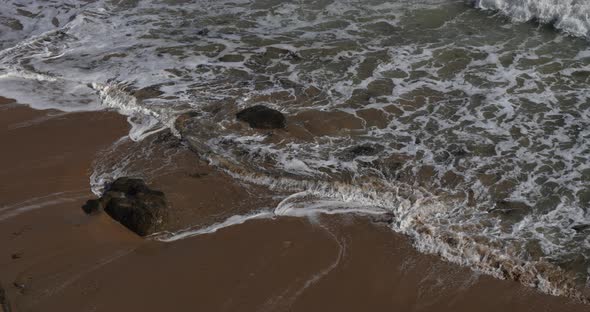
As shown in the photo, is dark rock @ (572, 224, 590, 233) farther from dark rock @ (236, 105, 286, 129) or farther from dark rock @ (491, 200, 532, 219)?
dark rock @ (236, 105, 286, 129)

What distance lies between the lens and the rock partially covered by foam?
4.57 m

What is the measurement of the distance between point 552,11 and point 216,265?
8.24m

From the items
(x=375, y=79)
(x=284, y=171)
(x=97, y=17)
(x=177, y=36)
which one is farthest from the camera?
(x=97, y=17)

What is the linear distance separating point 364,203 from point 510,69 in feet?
13.1

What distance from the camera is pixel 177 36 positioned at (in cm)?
895

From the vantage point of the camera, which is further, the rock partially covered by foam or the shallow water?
the shallow water

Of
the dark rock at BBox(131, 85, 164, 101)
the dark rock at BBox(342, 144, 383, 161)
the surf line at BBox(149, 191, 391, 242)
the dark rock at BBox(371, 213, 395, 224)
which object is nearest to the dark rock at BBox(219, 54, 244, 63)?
the dark rock at BBox(131, 85, 164, 101)

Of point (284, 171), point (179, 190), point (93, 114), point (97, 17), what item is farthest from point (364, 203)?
point (97, 17)

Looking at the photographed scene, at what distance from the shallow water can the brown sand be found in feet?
0.99

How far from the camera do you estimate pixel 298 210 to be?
16.5ft

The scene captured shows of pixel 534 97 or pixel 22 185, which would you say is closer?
pixel 22 185

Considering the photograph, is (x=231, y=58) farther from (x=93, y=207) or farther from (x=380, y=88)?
(x=93, y=207)

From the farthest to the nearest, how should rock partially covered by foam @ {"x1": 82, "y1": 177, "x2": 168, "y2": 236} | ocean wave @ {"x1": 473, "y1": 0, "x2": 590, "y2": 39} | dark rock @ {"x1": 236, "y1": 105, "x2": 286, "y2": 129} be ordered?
ocean wave @ {"x1": 473, "y1": 0, "x2": 590, "y2": 39} < dark rock @ {"x1": 236, "y1": 105, "x2": 286, "y2": 129} < rock partially covered by foam @ {"x1": 82, "y1": 177, "x2": 168, "y2": 236}

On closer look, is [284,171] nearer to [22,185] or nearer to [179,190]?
[179,190]
